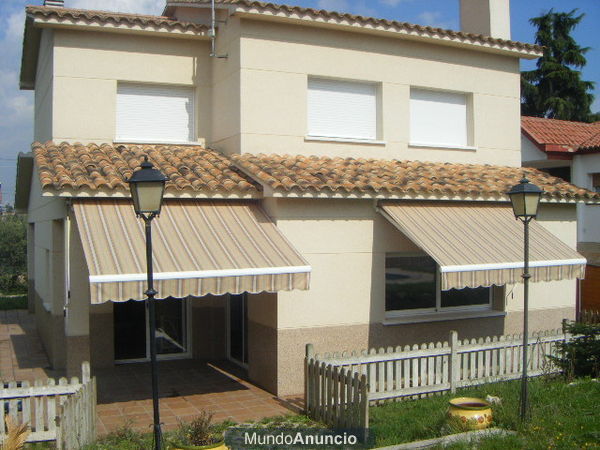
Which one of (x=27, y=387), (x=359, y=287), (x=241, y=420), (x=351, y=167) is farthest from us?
(x=351, y=167)

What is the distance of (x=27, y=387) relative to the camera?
1015 cm

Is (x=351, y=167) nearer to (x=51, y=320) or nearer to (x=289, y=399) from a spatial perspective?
(x=289, y=399)

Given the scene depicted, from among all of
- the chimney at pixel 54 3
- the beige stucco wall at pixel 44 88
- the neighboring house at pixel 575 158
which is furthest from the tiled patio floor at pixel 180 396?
the neighboring house at pixel 575 158

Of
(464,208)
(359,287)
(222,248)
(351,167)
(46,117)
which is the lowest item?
(359,287)

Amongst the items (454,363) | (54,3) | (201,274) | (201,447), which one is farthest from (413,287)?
(54,3)

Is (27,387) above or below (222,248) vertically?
below

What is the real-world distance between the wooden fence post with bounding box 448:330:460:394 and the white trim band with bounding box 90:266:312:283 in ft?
11.5

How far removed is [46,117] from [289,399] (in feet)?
35.9

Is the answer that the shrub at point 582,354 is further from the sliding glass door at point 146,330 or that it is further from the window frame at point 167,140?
the window frame at point 167,140

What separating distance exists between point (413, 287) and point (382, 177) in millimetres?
3045

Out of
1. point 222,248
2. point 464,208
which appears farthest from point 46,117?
point 464,208

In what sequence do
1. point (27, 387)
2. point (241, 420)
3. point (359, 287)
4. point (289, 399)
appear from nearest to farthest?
point (27, 387) < point (241, 420) < point (289, 399) < point (359, 287)

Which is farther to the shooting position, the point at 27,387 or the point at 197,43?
the point at 197,43

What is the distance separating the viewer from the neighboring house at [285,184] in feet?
44.4
